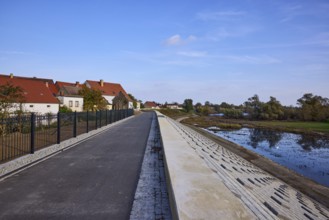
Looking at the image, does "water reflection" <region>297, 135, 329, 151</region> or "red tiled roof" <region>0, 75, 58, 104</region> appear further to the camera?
"red tiled roof" <region>0, 75, 58, 104</region>

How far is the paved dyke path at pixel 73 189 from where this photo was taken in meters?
4.40

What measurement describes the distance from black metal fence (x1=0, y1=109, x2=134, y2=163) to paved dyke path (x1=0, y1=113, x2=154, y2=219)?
5.84 ft

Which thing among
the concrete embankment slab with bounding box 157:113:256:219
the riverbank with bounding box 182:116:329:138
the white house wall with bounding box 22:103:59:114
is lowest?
the riverbank with bounding box 182:116:329:138

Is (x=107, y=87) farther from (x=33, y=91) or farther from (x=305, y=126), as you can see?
(x=305, y=126)

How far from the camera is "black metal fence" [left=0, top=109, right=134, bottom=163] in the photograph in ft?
30.0

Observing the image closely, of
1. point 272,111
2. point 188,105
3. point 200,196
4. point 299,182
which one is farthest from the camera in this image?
point 188,105

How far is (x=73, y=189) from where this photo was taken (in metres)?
5.59

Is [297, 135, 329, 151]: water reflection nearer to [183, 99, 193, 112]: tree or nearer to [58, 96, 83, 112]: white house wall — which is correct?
[58, 96, 83, 112]: white house wall

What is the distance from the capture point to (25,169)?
7.20 meters

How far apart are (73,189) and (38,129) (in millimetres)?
8773

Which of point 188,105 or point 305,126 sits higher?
point 188,105

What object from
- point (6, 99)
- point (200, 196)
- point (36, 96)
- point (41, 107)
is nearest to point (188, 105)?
point (41, 107)

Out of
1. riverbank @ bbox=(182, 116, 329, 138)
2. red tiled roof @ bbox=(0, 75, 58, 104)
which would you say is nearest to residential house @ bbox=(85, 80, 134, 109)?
riverbank @ bbox=(182, 116, 329, 138)

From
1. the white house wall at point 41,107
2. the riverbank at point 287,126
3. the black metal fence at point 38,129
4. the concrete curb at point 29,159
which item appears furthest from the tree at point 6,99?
the riverbank at point 287,126
